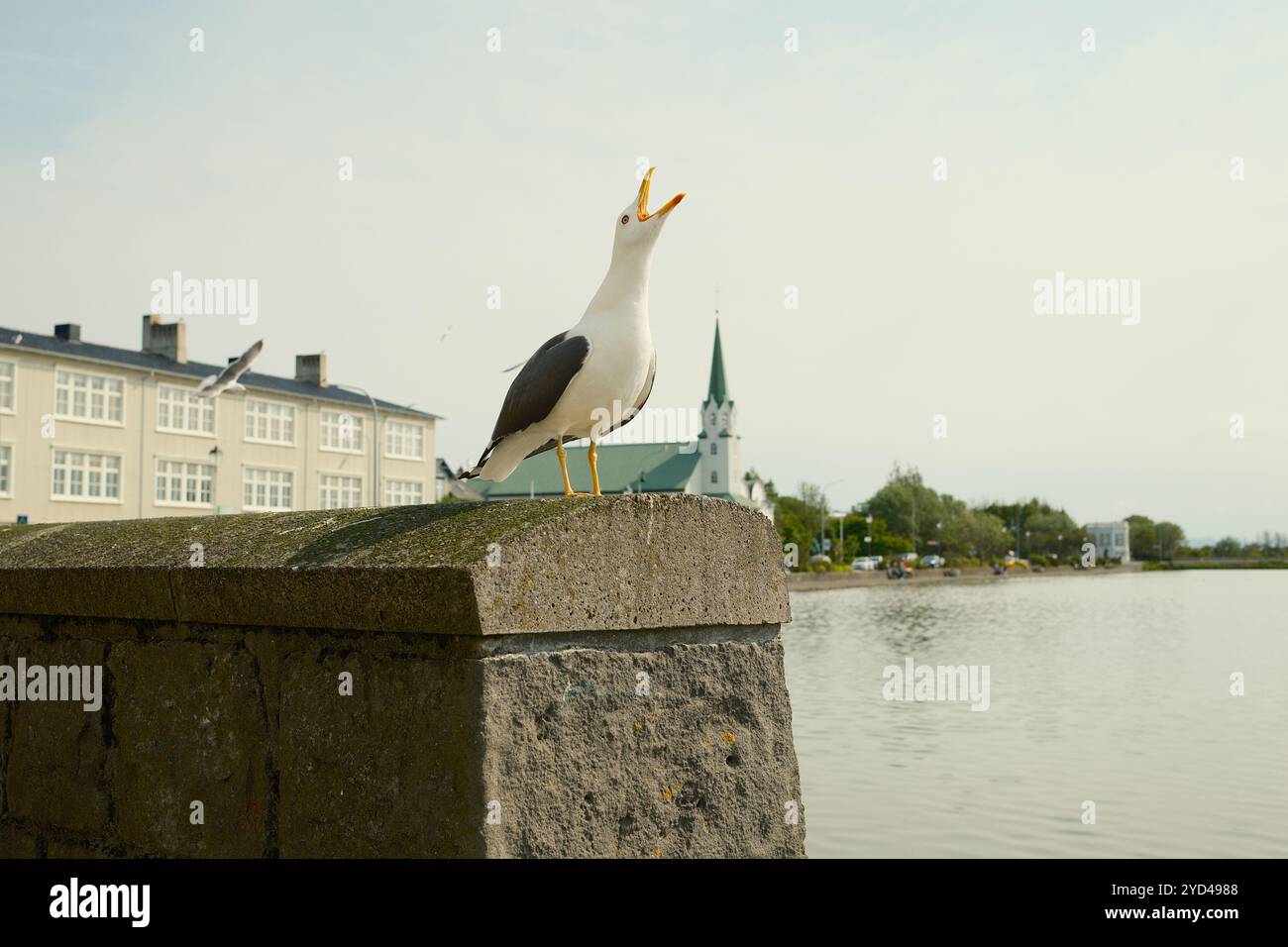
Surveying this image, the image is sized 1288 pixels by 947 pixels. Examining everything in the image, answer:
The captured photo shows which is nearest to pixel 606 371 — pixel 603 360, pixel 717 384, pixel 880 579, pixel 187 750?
pixel 603 360

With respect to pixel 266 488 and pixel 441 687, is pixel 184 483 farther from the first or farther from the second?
pixel 441 687

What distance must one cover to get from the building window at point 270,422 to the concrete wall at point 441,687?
61.0 m

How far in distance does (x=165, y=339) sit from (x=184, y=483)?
291 inches

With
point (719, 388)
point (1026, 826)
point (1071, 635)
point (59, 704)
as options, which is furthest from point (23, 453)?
point (719, 388)

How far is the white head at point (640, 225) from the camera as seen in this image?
335 centimetres

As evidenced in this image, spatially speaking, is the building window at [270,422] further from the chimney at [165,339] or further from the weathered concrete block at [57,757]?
the weathered concrete block at [57,757]

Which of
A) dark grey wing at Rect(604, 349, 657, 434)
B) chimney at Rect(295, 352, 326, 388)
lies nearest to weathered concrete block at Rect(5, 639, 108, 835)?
dark grey wing at Rect(604, 349, 657, 434)

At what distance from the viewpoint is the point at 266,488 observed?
205 feet

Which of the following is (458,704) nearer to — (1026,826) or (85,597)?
(85,597)

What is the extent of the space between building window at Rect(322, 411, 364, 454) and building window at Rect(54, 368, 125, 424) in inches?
523

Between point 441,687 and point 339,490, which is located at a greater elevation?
point 339,490

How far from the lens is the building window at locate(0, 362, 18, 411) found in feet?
162

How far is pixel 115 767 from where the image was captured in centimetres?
325
